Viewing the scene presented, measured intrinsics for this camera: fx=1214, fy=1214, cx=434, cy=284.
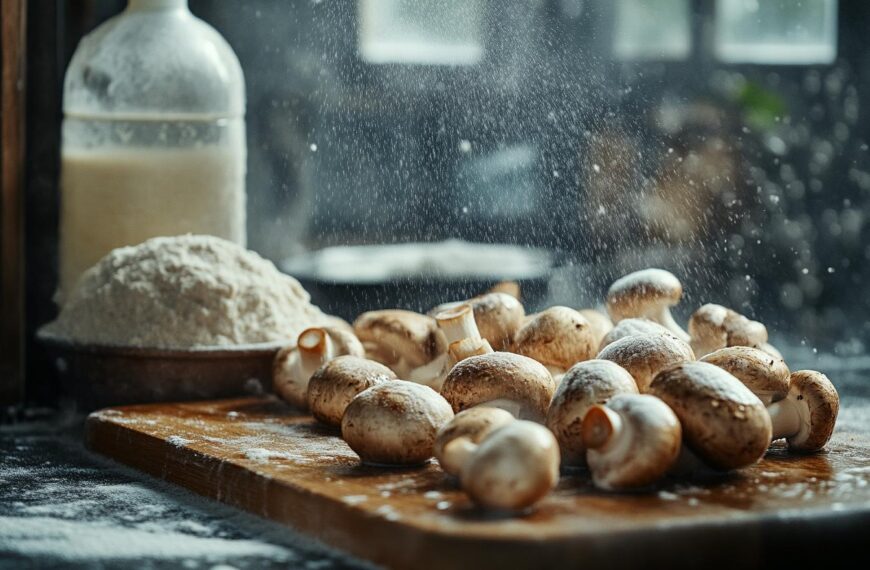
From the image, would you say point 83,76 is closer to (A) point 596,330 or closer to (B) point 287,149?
(A) point 596,330

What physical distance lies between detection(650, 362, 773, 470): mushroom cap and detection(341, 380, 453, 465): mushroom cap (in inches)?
8.4

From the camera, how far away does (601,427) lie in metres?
1.01

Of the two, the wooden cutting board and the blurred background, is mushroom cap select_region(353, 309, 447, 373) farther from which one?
the blurred background

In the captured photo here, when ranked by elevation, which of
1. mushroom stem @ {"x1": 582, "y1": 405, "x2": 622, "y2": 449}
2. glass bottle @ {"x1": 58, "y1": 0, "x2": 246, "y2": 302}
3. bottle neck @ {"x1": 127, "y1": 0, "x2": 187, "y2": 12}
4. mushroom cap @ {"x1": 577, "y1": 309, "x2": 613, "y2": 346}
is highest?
bottle neck @ {"x1": 127, "y1": 0, "x2": 187, "y2": 12}

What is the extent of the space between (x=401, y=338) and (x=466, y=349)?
15 centimetres

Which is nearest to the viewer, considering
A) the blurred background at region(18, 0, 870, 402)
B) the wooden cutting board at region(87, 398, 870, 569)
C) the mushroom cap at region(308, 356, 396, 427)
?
the wooden cutting board at region(87, 398, 870, 569)

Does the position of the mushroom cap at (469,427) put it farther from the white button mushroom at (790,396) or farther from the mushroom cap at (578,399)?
the white button mushroom at (790,396)

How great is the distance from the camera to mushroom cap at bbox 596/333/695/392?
1214mm

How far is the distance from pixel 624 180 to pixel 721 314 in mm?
A: 1647

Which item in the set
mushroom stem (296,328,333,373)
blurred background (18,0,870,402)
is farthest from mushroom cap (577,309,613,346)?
blurred background (18,0,870,402)

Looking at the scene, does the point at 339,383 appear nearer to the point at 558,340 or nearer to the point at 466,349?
the point at 466,349

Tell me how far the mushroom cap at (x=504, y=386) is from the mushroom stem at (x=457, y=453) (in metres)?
0.15

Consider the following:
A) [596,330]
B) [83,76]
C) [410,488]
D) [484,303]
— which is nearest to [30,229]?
[83,76]

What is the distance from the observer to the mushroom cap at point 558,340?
1.38 metres
